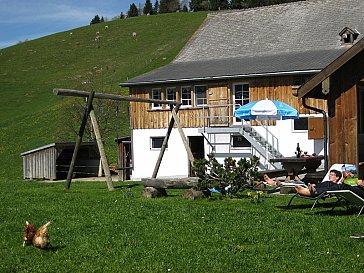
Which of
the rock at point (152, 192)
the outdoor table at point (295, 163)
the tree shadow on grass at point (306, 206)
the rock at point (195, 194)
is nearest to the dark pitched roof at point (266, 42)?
the outdoor table at point (295, 163)

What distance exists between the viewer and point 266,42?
33.5m

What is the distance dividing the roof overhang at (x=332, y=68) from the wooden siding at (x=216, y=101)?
464 inches

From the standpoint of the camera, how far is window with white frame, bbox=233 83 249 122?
98.5 feet

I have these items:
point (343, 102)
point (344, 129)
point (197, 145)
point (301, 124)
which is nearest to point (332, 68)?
point (343, 102)

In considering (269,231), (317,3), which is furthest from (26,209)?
(317,3)

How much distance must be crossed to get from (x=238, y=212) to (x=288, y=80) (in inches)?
616

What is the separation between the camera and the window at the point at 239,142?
29938mm

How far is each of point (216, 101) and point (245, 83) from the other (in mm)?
1640

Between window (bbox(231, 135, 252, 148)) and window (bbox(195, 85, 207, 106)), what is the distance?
230 centimetres

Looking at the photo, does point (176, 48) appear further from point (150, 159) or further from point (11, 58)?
point (150, 159)

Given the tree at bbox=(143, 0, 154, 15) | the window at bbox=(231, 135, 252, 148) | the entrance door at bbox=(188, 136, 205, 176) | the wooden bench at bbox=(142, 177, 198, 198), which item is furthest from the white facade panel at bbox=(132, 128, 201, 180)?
the tree at bbox=(143, 0, 154, 15)

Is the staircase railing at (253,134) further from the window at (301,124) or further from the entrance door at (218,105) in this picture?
the window at (301,124)

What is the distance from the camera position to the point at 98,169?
1361 inches

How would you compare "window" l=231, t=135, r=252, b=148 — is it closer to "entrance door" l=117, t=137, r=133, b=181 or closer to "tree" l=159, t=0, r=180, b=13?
"entrance door" l=117, t=137, r=133, b=181
